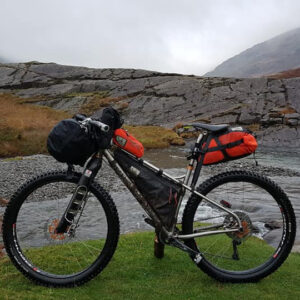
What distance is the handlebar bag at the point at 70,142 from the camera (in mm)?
4793

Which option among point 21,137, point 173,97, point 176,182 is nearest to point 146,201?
point 176,182

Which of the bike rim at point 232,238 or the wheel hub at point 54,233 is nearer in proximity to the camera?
the wheel hub at point 54,233

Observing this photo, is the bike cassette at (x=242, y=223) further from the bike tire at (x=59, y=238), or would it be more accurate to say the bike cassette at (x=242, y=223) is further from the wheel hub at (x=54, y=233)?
the wheel hub at (x=54, y=233)

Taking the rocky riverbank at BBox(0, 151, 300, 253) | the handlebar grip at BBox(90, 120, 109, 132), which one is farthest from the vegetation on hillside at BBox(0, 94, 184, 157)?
the handlebar grip at BBox(90, 120, 109, 132)

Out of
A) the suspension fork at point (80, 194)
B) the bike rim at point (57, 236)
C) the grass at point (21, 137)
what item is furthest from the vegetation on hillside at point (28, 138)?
the suspension fork at point (80, 194)

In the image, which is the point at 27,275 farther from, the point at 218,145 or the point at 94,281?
the point at 218,145

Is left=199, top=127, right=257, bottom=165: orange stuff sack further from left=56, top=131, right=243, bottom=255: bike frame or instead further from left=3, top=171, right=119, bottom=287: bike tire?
left=3, top=171, right=119, bottom=287: bike tire

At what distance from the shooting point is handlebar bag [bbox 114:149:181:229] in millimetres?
5168

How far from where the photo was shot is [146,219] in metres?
5.36

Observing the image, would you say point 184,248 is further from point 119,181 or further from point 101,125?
point 119,181

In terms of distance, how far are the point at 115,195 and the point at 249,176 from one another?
1201 cm

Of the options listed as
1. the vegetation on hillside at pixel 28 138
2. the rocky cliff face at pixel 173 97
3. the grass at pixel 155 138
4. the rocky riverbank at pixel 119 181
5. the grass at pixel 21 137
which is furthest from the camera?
the rocky cliff face at pixel 173 97

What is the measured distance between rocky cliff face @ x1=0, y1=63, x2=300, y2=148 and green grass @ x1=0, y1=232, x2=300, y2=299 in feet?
142

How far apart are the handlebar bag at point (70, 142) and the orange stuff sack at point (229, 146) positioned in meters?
1.67
